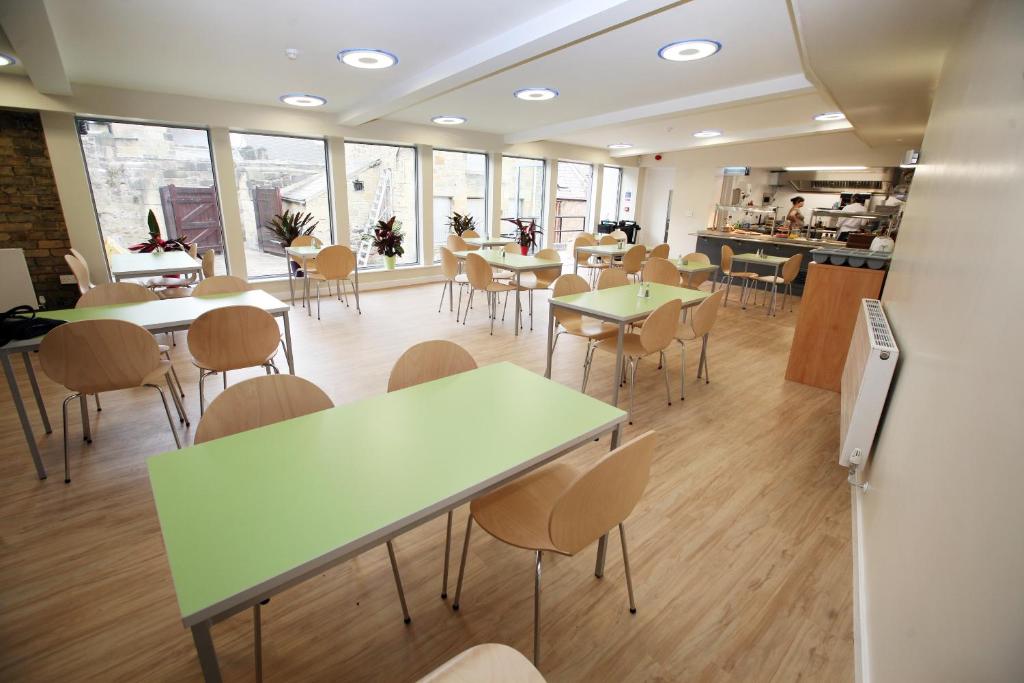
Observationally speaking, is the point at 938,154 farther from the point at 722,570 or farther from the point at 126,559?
the point at 126,559

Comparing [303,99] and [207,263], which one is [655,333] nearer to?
[207,263]

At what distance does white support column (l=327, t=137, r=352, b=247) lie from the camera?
21.7ft

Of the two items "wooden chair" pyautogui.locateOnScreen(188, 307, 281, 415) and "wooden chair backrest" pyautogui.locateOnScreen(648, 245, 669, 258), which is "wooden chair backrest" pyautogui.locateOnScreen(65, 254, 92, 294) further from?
"wooden chair backrest" pyautogui.locateOnScreen(648, 245, 669, 258)

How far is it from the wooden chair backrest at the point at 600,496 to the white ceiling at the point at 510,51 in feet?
7.35

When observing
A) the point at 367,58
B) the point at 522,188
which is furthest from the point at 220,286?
the point at 522,188

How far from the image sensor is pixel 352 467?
1242 mm

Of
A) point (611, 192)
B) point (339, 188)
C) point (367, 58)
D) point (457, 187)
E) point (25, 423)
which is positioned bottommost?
point (25, 423)

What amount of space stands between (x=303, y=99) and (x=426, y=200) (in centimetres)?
261

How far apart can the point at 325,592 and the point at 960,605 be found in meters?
1.87

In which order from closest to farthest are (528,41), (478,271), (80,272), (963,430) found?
(963,430) → (528,41) → (80,272) → (478,271)

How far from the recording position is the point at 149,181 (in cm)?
552

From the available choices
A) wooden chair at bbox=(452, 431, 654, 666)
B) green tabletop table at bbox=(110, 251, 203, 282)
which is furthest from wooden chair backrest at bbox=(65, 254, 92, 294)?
wooden chair at bbox=(452, 431, 654, 666)

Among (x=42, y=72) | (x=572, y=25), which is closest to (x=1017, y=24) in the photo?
(x=572, y=25)

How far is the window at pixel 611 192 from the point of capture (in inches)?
436
